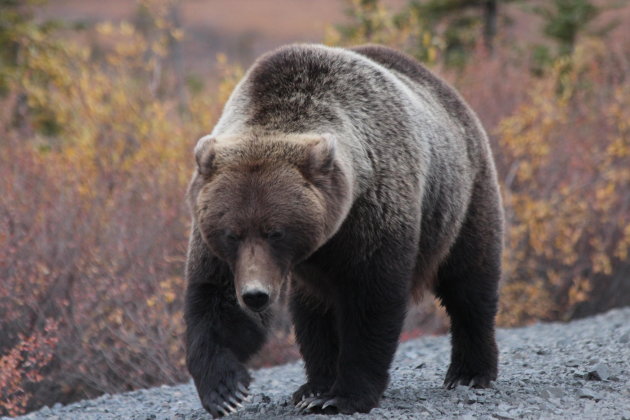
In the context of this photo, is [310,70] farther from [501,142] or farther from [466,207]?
[501,142]

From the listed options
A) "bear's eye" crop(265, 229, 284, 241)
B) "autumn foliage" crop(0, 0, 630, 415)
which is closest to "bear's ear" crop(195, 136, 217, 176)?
"bear's eye" crop(265, 229, 284, 241)

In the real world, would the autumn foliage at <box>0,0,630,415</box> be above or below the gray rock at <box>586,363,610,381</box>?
above

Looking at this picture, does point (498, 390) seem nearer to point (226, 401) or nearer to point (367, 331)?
point (367, 331)

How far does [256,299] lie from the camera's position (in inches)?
167

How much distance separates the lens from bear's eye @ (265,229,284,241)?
4.31m

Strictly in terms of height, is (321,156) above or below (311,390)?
above

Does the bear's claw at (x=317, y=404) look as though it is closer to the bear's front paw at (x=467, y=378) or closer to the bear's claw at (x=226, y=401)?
the bear's claw at (x=226, y=401)

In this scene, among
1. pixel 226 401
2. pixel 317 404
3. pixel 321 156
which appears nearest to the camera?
pixel 321 156

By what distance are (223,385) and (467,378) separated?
6.56 feet

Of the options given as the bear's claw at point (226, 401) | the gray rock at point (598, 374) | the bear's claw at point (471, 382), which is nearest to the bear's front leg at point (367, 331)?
the bear's claw at point (226, 401)

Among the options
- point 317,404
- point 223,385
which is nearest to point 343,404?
point 317,404

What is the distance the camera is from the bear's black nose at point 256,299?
4.21 meters

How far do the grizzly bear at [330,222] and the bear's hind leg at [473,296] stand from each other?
0.01 metres

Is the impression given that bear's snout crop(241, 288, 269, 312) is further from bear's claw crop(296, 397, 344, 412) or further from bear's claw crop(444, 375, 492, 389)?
bear's claw crop(444, 375, 492, 389)
